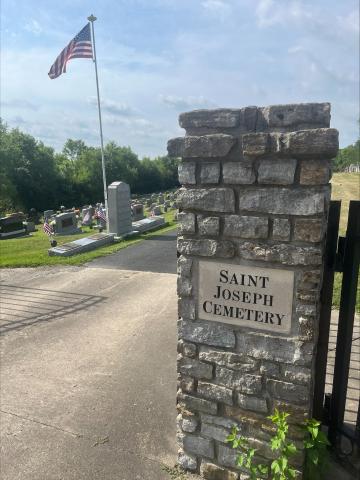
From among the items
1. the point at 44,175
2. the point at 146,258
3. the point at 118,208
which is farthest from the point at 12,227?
the point at 44,175

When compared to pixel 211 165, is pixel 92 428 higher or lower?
lower

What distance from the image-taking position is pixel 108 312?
6.95 metres

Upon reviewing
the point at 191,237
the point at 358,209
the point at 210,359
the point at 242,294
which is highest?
the point at 358,209

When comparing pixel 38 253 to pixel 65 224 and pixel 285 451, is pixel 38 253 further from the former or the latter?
pixel 285 451

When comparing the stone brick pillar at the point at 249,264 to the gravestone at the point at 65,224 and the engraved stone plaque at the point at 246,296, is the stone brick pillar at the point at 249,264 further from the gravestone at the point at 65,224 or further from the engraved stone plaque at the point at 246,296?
the gravestone at the point at 65,224

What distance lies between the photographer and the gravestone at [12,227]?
18766 millimetres

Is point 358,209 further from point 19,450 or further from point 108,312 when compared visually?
point 108,312

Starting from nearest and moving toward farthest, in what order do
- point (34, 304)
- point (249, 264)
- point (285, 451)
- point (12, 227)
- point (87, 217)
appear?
point (285, 451)
point (249, 264)
point (34, 304)
point (12, 227)
point (87, 217)

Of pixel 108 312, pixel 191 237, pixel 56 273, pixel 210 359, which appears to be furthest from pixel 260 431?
pixel 56 273

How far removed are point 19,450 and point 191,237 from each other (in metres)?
2.65

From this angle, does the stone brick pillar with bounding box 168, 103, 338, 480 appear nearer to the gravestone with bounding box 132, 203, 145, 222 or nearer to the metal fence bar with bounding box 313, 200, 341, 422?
the metal fence bar with bounding box 313, 200, 341, 422

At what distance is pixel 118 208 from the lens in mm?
15234

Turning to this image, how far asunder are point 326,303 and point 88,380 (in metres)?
3.13

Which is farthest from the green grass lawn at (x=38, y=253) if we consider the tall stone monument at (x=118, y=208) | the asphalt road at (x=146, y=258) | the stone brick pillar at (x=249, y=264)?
the stone brick pillar at (x=249, y=264)
